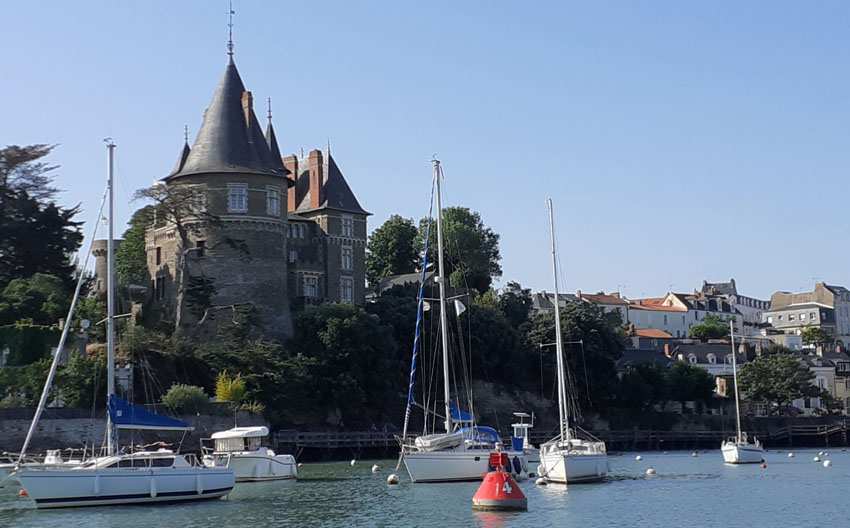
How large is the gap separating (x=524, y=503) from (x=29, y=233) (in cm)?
3890

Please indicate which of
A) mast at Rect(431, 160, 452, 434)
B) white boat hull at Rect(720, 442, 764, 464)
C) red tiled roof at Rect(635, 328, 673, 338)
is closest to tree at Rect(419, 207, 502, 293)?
red tiled roof at Rect(635, 328, 673, 338)

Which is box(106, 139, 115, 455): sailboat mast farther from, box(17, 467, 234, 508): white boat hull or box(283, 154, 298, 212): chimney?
box(283, 154, 298, 212): chimney

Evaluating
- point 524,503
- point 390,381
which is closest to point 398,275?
point 390,381

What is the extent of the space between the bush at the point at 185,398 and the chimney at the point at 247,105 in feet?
64.9

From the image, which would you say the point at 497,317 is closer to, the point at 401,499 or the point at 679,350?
the point at 679,350

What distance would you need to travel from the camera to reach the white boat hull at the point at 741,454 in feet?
200

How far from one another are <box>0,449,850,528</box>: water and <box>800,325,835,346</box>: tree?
80252 mm

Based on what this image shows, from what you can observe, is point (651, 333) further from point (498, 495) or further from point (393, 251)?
point (498, 495)

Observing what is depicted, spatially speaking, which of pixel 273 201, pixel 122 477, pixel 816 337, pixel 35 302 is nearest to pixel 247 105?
pixel 273 201

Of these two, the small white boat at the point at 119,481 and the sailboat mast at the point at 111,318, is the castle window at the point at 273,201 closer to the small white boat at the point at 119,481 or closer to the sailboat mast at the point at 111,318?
the sailboat mast at the point at 111,318

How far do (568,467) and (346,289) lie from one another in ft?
120

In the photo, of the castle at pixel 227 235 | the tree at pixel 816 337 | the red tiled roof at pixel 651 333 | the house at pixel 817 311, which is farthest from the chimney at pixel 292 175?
the house at pixel 817 311

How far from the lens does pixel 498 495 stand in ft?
116

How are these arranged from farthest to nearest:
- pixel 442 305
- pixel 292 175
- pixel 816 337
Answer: pixel 816 337 < pixel 292 175 < pixel 442 305
